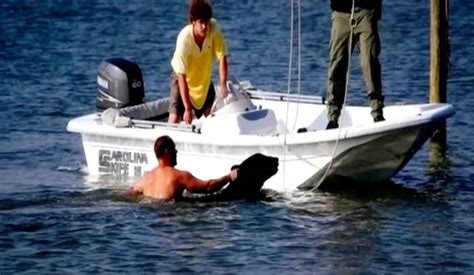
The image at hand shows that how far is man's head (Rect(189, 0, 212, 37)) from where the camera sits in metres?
18.4

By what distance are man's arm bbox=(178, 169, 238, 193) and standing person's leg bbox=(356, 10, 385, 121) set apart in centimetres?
160

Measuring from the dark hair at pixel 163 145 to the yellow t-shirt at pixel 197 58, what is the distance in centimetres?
120

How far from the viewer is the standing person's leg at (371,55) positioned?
59.0 feet

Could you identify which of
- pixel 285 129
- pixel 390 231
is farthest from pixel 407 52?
pixel 390 231

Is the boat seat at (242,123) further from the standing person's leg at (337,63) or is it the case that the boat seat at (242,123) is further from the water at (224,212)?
the water at (224,212)

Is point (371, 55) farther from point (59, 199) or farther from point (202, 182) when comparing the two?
point (59, 199)

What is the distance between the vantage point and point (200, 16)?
18.5 m

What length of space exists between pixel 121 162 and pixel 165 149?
1568 millimetres

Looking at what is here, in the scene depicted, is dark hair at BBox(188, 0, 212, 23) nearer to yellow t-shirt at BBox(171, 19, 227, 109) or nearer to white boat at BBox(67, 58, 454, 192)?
yellow t-shirt at BBox(171, 19, 227, 109)

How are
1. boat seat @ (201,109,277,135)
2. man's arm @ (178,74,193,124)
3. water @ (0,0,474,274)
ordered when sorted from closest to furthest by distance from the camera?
1. water @ (0,0,474,274)
2. boat seat @ (201,109,277,135)
3. man's arm @ (178,74,193,124)

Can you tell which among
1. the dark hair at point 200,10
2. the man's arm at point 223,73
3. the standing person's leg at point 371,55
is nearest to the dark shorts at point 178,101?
the man's arm at point 223,73

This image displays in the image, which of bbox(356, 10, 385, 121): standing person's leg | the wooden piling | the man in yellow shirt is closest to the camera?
bbox(356, 10, 385, 121): standing person's leg

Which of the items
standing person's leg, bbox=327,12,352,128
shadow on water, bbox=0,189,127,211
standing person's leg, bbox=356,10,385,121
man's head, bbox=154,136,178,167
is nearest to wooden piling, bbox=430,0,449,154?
standing person's leg, bbox=327,12,352,128

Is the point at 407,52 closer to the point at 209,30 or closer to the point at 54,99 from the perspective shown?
the point at 54,99
